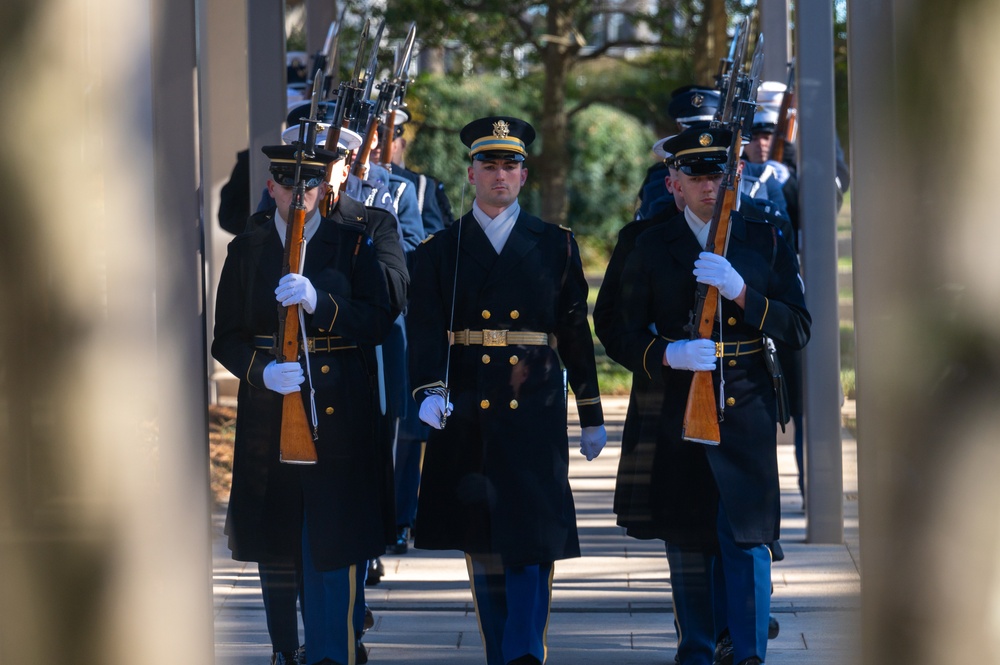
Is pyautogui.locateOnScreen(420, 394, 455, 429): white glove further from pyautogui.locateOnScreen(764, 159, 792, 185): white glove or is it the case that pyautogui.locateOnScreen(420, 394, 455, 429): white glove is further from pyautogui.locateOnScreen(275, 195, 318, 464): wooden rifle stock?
pyautogui.locateOnScreen(764, 159, 792, 185): white glove

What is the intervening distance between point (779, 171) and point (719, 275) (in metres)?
2.67

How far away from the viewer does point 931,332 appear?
4.65 feet

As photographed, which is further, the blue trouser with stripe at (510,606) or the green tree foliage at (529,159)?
the green tree foliage at (529,159)

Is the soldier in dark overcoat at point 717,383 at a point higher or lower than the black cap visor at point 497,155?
lower

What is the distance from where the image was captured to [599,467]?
7203mm

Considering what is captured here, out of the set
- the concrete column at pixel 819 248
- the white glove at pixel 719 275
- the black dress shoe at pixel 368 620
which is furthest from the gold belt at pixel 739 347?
the concrete column at pixel 819 248

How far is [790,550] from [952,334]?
506 centimetres

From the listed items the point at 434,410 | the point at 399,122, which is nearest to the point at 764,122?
the point at 399,122

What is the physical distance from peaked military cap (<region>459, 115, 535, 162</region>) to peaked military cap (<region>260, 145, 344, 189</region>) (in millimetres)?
430

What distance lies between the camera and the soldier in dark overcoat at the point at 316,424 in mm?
4227

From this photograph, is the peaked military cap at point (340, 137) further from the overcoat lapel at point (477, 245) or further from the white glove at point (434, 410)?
the white glove at point (434, 410)

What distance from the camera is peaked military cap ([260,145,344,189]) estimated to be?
4.17m

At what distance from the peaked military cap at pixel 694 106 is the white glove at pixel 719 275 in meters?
1.98

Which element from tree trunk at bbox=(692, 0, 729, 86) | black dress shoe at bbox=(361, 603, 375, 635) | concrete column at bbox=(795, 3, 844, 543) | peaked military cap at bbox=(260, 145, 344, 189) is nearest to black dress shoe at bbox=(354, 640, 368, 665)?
black dress shoe at bbox=(361, 603, 375, 635)
